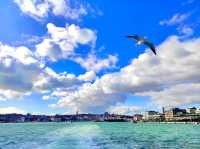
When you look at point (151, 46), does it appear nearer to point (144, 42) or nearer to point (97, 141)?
point (144, 42)

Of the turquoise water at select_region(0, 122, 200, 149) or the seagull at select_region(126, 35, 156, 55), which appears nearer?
the seagull at select_region(126, 35, 156, 55)

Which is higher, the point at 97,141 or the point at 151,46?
the point at 151,46

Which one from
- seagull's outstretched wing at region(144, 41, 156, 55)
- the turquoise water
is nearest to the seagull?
seagull's outstretched wing at region(144, 41, 156, 55)

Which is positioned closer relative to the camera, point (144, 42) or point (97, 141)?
A: point (144, 42)

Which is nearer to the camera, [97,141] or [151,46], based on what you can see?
[151,46]

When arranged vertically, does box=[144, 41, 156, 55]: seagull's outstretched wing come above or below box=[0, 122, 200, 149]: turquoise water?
above

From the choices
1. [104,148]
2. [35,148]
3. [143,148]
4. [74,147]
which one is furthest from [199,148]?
[35,148]

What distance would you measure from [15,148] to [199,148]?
2118 centimetres

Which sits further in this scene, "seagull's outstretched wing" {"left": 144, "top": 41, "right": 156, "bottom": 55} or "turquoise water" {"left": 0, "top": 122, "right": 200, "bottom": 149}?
"turquoise water" {"left": 0, "top": 122, "right": 200, "bottom": 149}

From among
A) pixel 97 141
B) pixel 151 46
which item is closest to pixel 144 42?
pixel 151 46

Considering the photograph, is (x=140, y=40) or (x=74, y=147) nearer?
(x=140, y=40)

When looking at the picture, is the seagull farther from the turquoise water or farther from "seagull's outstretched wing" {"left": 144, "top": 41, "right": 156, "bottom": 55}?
the turquoise water

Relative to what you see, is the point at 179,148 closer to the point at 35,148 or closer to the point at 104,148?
the point at 104,148

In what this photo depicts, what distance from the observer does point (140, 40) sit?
22016mm
